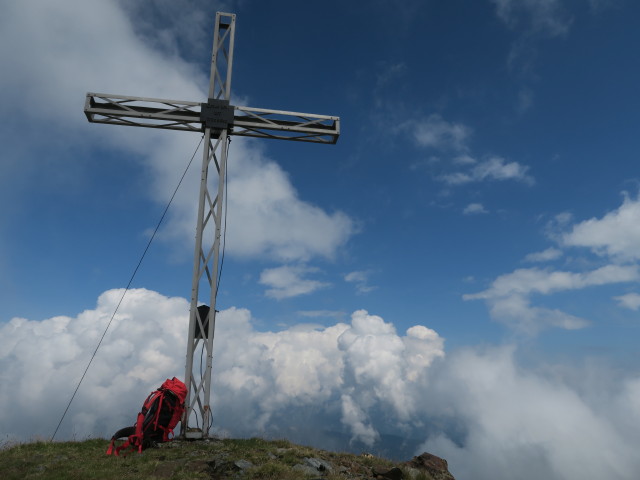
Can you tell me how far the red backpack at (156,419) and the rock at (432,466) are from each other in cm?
698

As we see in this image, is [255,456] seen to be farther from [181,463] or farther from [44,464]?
[44,464]

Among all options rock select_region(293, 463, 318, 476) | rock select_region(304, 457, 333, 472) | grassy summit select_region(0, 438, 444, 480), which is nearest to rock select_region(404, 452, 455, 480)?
grassy summit select_region(0, 438, 444, 480)

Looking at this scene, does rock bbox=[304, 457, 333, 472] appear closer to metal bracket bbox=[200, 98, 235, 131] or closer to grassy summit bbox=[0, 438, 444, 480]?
grassy summit bbox=[0, 438, 444, 480]

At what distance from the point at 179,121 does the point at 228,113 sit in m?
1.81

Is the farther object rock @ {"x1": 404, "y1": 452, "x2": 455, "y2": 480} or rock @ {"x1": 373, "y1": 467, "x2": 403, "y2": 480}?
rock @ {"x1": 404, "y1": 452, "x2": 455, "y2": 480}

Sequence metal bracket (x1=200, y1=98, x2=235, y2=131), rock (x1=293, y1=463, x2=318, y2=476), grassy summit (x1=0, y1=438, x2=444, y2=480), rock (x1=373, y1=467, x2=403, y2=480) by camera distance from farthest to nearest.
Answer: metal bracket (x1=200, y1=98, x2=235, y2=131) → rock (x1=373, y1=467, x2=403, y2=480) → rock (x1=293, y1=463, x2=318, y2=476) → grassy summit (x1=0, y1=438, x2=444, y2=480)

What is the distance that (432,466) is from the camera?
1180 centimetres

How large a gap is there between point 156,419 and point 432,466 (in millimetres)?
8011

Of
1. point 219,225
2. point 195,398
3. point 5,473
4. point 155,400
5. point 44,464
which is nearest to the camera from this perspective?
point 5,473

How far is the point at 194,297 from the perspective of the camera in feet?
44.9

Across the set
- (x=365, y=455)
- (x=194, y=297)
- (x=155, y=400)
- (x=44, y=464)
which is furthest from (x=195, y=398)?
(x=365, y=455)

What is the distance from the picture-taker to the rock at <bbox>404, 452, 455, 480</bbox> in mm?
11451

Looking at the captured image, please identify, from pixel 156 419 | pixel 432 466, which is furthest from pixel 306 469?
pixel 156 419

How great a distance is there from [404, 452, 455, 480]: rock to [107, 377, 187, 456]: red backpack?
22.9 feet
